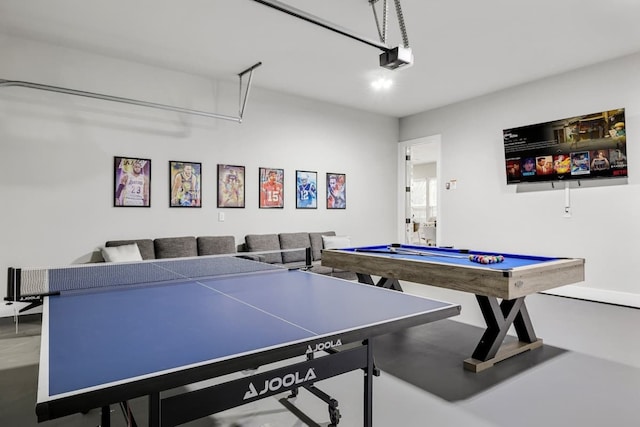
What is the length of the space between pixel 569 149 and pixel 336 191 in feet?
11.4

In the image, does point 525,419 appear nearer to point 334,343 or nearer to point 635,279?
point 334,343

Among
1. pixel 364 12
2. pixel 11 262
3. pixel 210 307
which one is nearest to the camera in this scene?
pixel 210 307

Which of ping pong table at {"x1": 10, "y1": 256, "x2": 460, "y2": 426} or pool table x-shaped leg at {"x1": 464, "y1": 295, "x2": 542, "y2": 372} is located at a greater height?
ping pong table at {"x1": 10, "y1": 256, "x2": 460, "y2": 426}

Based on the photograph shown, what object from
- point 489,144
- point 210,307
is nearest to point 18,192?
point 210,307

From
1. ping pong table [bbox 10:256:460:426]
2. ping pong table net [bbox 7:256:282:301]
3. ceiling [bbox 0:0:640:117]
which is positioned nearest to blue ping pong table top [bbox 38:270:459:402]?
ping pong table [bbox 10:256:460:426]

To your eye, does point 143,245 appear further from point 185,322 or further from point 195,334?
point 195,334

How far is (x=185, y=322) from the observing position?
142 centimetres

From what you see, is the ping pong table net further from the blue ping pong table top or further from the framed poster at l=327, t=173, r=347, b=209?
the framed poster at l=327, t=173, r=347, b=209

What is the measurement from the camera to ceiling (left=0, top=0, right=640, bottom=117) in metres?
3.55

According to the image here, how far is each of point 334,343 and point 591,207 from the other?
5.16 meters

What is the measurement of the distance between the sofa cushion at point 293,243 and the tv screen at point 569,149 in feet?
10.7

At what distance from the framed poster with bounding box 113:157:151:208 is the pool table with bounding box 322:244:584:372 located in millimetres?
2995

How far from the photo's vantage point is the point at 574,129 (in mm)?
5121

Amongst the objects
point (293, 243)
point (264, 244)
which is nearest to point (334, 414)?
point (264, 244)
